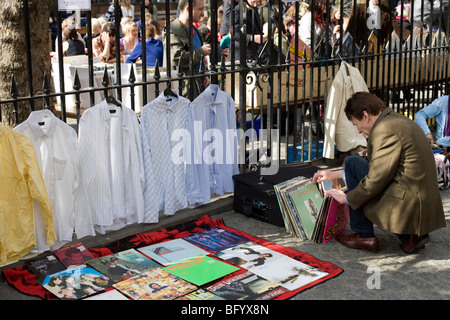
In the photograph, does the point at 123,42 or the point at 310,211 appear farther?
the point at 123,42

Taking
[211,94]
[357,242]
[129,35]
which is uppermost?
[129,35]

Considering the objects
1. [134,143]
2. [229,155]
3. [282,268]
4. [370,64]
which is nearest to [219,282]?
[282,268]

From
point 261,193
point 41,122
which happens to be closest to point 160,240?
point 261,193

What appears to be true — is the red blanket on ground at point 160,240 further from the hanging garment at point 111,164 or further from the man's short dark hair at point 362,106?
the man's short dark hair at point 362,106

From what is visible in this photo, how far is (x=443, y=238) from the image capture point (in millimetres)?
4949

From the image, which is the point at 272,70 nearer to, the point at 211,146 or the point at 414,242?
the point at 211,146

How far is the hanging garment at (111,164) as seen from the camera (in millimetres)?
4543

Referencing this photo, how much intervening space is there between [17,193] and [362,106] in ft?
8.47

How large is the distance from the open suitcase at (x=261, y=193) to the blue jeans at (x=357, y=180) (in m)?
0.70

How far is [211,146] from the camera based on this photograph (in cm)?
548
